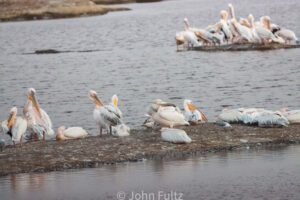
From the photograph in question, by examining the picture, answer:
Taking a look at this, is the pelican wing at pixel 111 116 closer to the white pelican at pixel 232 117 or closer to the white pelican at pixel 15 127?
the white pelican at pixel 15 127

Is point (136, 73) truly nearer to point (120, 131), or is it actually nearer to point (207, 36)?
point (207, 36)

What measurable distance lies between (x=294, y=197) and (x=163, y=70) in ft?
58.5

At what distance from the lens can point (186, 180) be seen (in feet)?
36.4

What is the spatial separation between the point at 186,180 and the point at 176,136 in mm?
1767

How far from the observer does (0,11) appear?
208ft

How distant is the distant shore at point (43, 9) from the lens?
203 feet

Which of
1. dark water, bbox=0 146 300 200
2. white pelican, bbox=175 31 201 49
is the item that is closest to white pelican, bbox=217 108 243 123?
dark water, bbox=0 146 300 200

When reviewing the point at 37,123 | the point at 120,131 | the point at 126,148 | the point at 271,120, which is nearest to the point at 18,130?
the point at 37,123

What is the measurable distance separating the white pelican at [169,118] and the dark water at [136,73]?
2550mm

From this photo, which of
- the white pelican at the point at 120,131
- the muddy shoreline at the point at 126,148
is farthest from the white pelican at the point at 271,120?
the white pelican at the point at 120,131

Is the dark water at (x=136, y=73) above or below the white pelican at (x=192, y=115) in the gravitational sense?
below

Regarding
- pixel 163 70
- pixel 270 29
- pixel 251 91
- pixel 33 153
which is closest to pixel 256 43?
pixel 270 29

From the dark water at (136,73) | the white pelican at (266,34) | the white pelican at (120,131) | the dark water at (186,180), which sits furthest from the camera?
the white pelican at (266,34)

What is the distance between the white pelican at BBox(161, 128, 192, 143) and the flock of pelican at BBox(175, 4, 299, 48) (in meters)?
17.3
